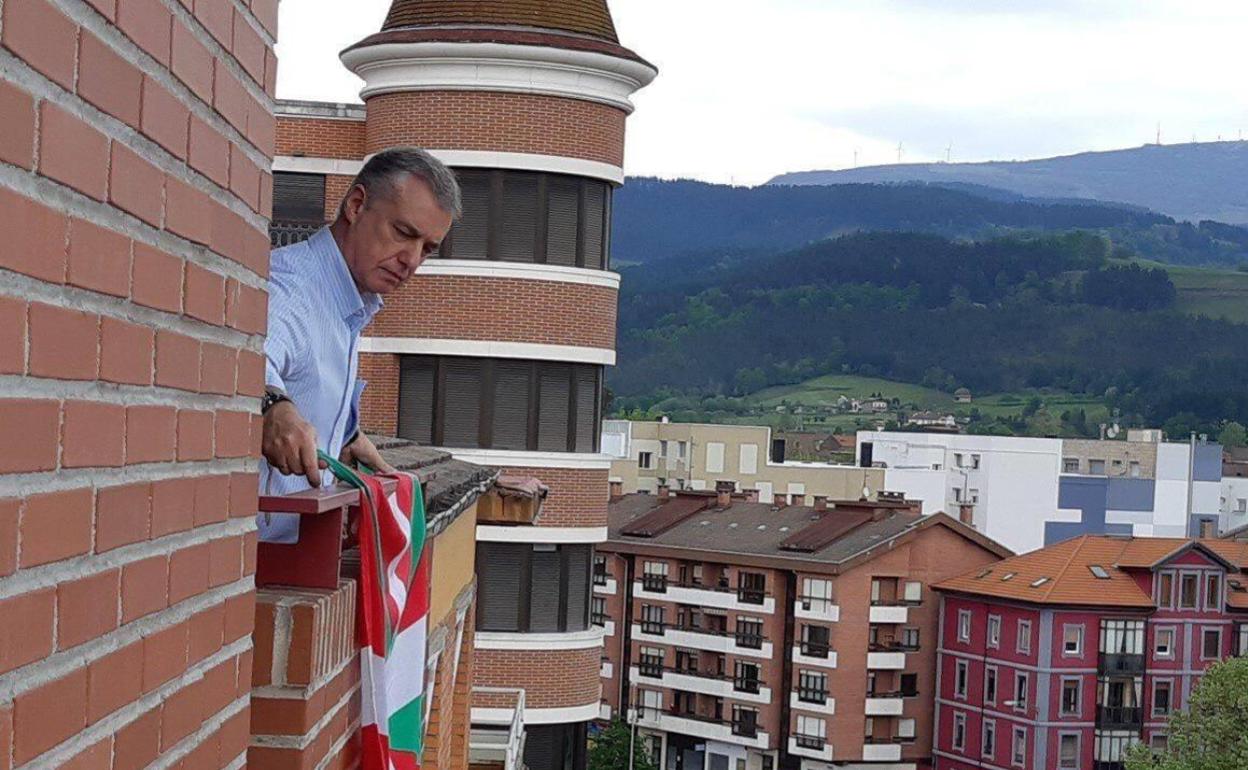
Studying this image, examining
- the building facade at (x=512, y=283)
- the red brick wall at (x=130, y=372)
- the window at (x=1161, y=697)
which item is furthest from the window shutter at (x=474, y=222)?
the window at (x=1161, y=697)

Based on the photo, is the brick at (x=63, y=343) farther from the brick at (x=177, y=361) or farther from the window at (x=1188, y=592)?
the window at (x=1188, y=592)

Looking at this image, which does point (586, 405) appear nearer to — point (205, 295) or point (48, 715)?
point (205, 295)

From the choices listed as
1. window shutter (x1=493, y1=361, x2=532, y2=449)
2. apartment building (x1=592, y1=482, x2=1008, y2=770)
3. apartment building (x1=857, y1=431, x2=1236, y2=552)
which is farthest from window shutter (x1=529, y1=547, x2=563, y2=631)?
apartment building (x1=857, y1=431, x2=1236, y2=552)

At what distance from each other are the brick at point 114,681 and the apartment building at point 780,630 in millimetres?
68990

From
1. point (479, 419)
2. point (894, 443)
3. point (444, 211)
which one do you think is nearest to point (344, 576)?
point (444, 211)

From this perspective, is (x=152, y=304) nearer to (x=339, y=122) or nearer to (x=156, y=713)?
(x=156, y=713)

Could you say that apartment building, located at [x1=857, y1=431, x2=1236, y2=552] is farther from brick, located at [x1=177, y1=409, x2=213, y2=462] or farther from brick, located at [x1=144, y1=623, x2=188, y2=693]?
brick, located at [x1=144, y1=623, x2=188, y2=693]

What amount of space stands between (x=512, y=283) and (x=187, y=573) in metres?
21.5

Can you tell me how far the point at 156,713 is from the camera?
229 centimetres

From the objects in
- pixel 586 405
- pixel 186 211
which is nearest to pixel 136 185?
pixel 186 211

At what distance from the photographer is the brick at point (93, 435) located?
6.15 feet

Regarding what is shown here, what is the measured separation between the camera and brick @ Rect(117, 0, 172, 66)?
1983 millimetres

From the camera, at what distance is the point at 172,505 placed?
2.33 metres

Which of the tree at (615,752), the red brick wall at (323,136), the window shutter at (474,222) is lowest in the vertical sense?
the tree at (615,752)
